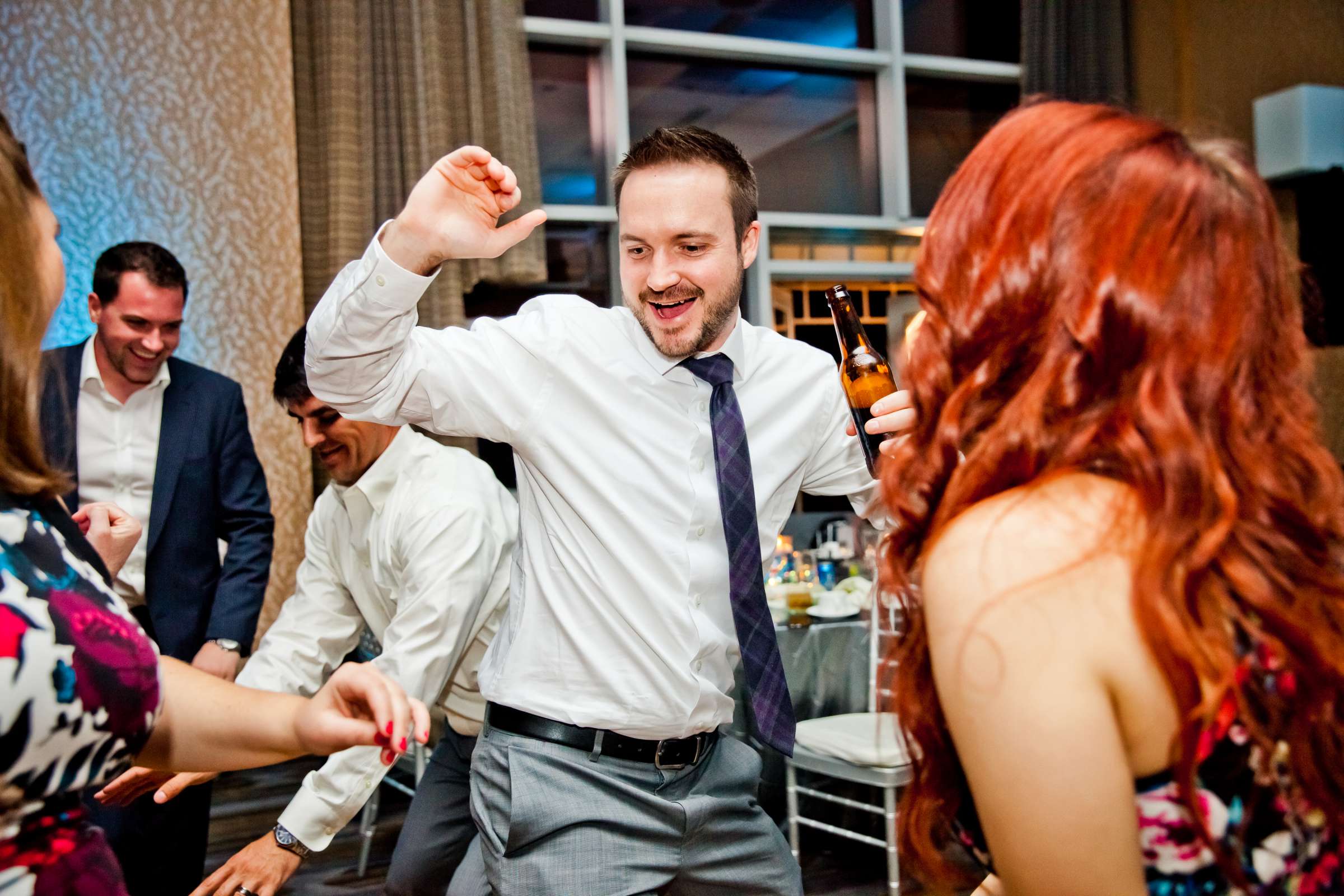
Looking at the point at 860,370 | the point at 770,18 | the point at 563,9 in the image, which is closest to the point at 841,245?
the point at 770,18

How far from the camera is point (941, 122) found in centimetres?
670

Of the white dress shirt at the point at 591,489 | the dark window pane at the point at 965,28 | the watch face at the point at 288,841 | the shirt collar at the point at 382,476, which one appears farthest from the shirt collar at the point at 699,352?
the dark window pane at the point at 965,28

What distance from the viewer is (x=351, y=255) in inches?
197

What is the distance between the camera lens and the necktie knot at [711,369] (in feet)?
6.00

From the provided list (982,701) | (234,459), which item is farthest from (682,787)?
(234,459)

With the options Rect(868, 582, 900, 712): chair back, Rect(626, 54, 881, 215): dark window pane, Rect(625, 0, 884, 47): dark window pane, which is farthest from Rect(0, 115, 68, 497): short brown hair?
Rect(625, 0, 884, 47): dark window pane

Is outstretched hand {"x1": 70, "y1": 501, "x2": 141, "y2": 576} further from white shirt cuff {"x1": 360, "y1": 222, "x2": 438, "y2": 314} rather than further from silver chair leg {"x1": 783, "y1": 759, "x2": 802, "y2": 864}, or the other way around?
silver chair leg {"x1": 783, "y1": 759, "x2": 802, "y2": 864}

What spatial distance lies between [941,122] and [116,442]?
17.1 ft

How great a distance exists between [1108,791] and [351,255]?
15.2 feet

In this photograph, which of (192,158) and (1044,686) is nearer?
(1044,686)

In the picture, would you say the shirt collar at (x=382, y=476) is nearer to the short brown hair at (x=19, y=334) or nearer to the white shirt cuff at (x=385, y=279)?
the white shirt cuff at (x=385, y=279)

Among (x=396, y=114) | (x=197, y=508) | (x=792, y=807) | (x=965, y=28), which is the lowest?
(x=792, y=807)

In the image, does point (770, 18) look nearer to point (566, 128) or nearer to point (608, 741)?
point (566, 128)

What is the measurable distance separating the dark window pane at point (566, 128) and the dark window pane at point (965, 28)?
1.99m
